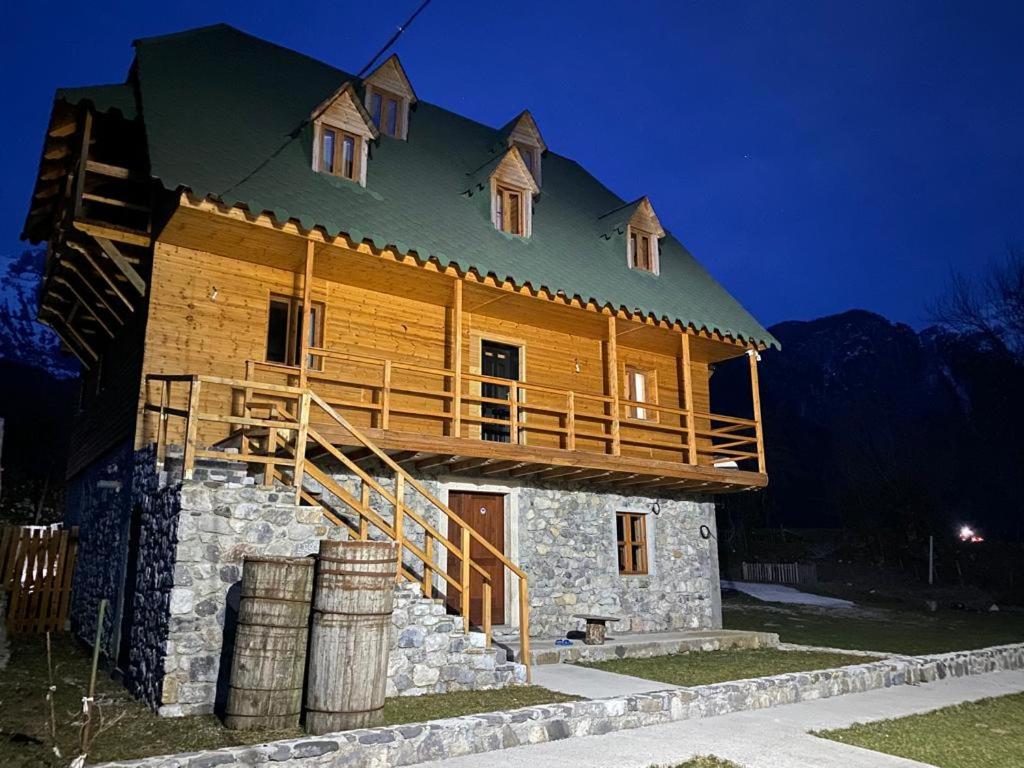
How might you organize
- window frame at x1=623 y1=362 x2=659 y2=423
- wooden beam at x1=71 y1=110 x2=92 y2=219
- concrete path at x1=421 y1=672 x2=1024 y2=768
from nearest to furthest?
concrete path at x1=421 y1=672 x2=1024 y2=768 < wooden beam at x1=71 y1=110 x2=92 y2=219 < window frame at x1=623 y1=362 x2=659 y2=423

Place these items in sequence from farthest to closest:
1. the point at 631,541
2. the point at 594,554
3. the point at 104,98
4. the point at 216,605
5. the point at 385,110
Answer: the point at 385,110
the point at 631,541
the point at 594,554
the point at 104,98
the point at 216,605

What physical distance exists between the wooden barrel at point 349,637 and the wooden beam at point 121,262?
6425mm

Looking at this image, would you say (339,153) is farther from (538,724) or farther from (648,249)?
(538,724)

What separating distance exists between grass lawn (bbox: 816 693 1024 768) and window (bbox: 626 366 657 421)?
8.90m

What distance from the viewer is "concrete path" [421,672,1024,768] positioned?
22.3 ft

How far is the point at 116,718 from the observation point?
20.4ft

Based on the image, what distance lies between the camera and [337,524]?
9.27 meters

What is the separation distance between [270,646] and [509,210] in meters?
10.7

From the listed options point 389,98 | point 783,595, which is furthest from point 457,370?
point 783,595

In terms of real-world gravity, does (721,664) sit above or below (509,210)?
below

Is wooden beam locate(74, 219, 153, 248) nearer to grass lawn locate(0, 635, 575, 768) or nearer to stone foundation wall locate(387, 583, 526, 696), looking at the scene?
grass lawn locate(0, 635, 575, 768)

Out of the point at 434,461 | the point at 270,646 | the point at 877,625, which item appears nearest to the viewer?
the point at 270,646

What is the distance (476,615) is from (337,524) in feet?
17.9

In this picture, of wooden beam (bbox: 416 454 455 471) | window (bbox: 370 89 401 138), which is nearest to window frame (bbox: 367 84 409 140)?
window (bbox: 370 89 401 138)
